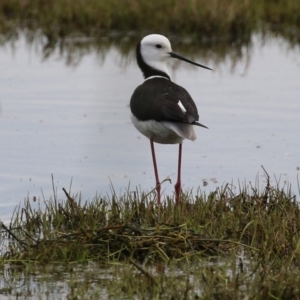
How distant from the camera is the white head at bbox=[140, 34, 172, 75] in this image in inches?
275

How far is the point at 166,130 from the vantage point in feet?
20.5

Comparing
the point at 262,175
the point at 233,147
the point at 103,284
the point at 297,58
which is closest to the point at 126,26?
the point at 297,58

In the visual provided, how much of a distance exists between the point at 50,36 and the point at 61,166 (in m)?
7.37

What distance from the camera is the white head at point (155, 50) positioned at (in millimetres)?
6973

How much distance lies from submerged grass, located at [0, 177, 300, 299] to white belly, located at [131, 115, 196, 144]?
43 cm

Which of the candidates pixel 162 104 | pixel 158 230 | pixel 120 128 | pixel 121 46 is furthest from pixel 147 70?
pixel 121 46

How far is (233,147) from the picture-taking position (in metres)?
8.66

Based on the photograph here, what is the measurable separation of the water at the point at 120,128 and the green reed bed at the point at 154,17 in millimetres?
1981

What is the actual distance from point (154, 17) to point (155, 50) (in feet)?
28.6

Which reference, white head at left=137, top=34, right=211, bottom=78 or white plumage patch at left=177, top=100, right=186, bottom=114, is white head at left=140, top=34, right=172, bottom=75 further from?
white plumage patch at left=177, top=100, right=186, bottom=114

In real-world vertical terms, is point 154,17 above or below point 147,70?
above

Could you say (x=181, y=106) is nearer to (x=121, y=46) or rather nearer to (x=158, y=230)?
(x=158, y=230)

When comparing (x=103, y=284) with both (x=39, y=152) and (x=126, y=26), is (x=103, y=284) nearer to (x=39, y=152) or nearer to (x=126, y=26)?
(x=39, y=152)

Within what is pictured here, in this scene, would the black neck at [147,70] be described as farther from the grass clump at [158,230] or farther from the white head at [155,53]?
the grass clump at [158,230]
